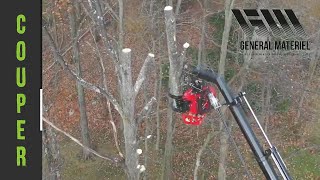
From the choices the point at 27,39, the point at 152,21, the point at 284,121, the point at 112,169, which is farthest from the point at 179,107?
the point at 284,121

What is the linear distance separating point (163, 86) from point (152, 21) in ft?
9.13

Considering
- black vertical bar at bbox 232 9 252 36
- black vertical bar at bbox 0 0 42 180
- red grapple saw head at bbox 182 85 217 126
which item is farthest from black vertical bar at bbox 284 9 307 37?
black vertical bar at bbox 0 0 42 180

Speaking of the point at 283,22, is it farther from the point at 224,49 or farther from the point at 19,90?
the point at 19,90

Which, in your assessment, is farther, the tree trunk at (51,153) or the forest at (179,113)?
the forest at (179,113)

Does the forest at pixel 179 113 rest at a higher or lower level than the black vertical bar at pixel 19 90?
higher

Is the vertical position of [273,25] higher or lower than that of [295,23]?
lower

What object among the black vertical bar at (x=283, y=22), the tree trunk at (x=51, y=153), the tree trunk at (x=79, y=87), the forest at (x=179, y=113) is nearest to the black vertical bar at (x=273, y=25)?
the forest at (x=179, y=113)

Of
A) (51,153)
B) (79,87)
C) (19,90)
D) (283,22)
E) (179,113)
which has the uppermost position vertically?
(283,22)

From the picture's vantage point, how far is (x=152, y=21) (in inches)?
559

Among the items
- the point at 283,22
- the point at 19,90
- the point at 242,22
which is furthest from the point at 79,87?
the point at 19,90

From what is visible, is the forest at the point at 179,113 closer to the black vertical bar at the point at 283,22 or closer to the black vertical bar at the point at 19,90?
the black vertical bar at the point at 283,22

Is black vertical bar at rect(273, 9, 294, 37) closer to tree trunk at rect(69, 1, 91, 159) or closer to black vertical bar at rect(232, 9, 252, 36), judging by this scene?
black vertical bar at rect(232, 9, 252, 36)

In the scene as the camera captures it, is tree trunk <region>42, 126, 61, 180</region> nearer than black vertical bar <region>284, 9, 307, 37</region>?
Yes

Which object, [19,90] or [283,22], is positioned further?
[283,22]
